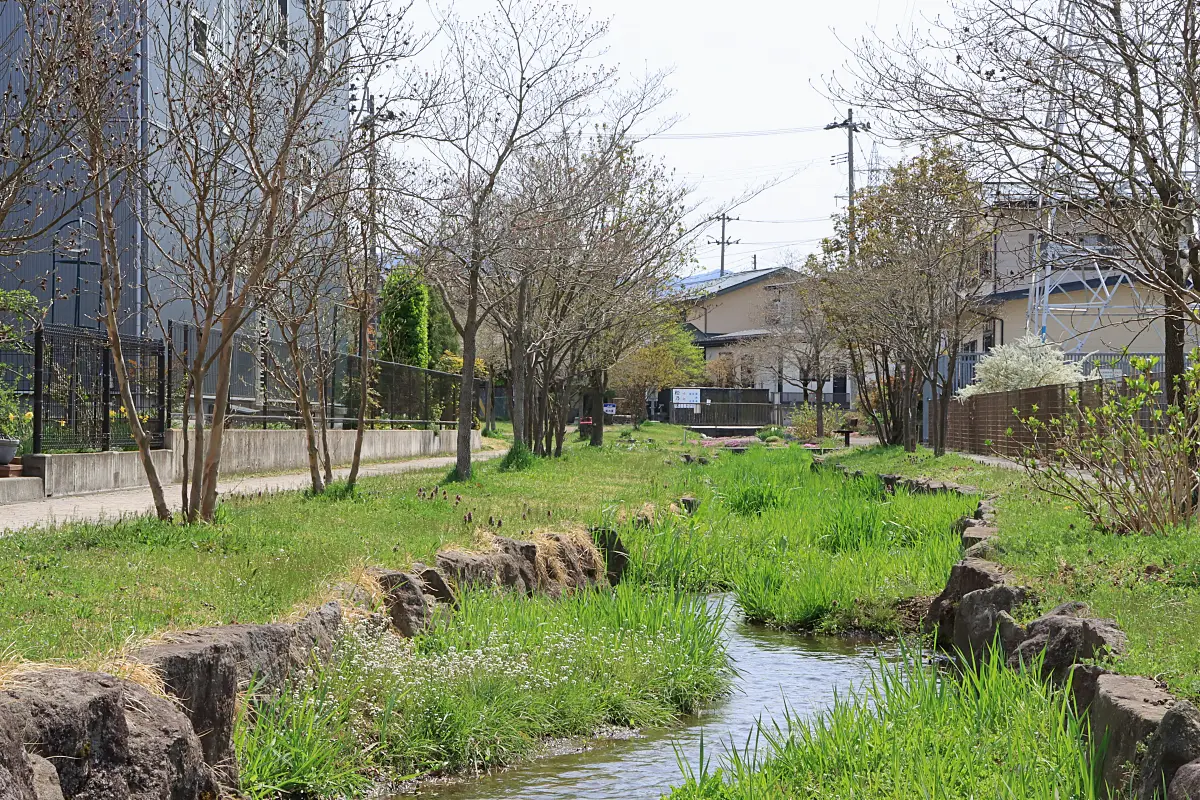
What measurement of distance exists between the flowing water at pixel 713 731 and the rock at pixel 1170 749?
203 centimetres

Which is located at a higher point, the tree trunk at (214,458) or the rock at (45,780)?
the tree trunk at (214,458)

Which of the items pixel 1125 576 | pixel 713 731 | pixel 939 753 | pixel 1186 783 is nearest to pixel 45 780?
pixel 1186 783

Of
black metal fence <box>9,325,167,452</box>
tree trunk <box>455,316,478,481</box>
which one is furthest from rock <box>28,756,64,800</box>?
tree trunk <box>455,316,478,481</box>

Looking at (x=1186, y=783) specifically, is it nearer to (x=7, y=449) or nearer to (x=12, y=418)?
(x=7, y=449)

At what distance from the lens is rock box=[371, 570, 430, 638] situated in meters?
8.12

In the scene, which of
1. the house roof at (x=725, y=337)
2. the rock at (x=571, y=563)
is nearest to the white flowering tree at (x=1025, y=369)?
the rock at (x=571, y=563)

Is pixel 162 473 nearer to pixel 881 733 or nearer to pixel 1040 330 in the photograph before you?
pixel 881 733

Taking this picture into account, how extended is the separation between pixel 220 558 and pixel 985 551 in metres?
5.41

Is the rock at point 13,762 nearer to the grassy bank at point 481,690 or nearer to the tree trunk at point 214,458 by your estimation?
the grassy bank at point 481,690

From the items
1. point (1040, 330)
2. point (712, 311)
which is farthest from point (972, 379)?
point (712, 311)

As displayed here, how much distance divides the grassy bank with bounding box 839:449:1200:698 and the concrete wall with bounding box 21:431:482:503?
33.4ft

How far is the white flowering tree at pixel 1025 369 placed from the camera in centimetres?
2805

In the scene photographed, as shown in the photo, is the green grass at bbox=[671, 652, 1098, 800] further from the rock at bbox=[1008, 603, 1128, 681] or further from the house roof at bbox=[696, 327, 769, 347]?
the house roof at bbox=[696, 327, 769, 347]

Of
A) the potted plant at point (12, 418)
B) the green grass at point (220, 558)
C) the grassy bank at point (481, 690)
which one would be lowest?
the grassy bank at point (481, 690)
